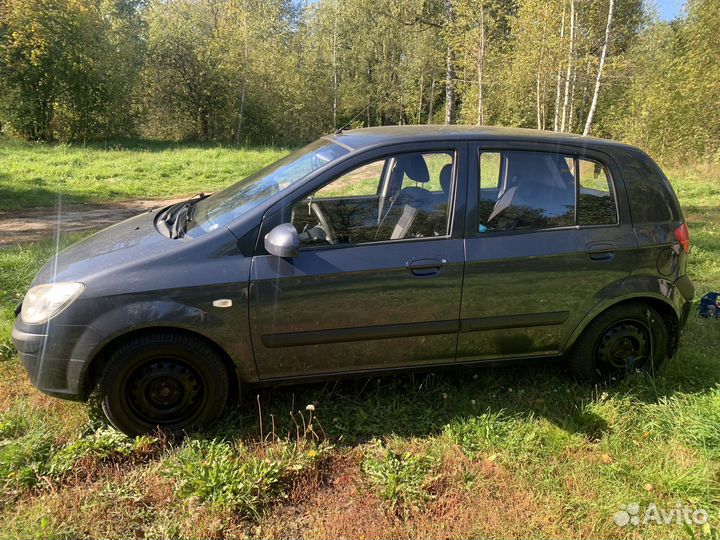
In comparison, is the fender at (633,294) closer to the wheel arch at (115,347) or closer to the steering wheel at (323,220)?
the steering wheel at (323,220)

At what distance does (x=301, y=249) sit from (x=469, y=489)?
1.61 m

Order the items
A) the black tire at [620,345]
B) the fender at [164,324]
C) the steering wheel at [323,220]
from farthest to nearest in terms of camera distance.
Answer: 1. the black tire at [620,345]
2. the steering wheel at [323,220]
3. the fender at [164,324]

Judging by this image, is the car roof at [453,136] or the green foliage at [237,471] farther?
the car roof at [453,136]

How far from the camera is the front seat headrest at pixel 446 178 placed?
310 centimetres

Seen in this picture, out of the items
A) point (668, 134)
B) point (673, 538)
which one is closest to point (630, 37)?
point (668, 134)

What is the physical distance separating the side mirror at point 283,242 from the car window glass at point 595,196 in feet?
6.20

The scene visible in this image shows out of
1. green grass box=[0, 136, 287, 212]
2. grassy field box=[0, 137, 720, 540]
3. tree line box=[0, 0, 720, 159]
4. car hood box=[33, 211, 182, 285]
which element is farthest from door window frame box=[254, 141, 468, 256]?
green grass box=[0, 136, 287, 212]

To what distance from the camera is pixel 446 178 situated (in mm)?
3137

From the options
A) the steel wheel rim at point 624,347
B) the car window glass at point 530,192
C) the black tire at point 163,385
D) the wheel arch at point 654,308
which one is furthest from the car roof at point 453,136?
the black tire at point 163,385

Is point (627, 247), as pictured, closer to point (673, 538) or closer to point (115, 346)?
point (673, 538)

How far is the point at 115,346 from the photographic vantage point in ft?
8.96

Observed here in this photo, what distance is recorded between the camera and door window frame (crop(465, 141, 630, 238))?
3.05 m

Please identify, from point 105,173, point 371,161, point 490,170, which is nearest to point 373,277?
point 371,161

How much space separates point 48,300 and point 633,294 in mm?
3607
